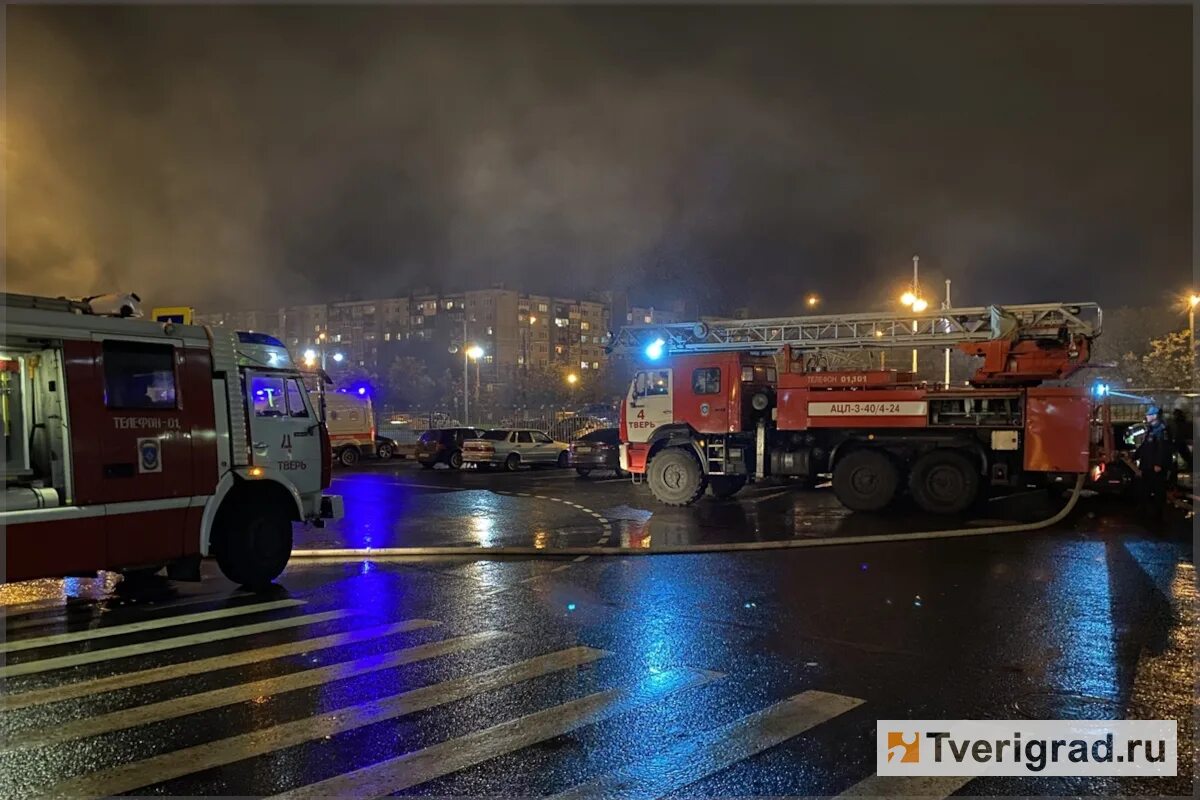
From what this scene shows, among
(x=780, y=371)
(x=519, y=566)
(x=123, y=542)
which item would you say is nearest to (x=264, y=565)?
(x=123, y=542)

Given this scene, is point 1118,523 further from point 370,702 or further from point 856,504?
point 370,702

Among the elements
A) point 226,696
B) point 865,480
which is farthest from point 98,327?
point 865,480

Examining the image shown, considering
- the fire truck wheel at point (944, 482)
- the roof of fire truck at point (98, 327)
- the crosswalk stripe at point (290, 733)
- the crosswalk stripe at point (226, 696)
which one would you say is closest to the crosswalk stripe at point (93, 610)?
the roof of fire truck at point (98, 327)

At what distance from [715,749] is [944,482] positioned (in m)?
11.3

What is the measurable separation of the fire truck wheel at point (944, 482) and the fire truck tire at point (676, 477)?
4.05 m

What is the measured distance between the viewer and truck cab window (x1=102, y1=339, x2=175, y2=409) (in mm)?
7422

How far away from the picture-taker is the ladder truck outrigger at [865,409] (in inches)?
535

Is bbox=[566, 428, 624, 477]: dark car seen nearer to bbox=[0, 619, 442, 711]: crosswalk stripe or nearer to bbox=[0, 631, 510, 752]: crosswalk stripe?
bbox=[0, 619, 442, 711]: crosswalk stripe

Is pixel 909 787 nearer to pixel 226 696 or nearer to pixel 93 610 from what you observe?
pixel 226 696

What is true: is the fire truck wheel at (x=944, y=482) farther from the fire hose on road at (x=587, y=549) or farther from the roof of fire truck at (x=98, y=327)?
the roof of fire truck at (x=98, y=327)

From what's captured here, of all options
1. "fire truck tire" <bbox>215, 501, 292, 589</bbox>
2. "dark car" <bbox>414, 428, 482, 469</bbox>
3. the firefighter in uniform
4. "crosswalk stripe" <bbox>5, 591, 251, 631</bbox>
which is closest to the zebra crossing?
"crosswalk stripe" <bbox>5, 591, 251, 631</bbox>

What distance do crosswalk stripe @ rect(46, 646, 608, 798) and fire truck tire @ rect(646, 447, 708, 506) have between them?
10.0m

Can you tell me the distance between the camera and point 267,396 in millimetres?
9148

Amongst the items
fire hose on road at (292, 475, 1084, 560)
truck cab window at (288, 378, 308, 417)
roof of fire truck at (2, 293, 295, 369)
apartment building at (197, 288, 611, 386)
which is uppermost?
apartment building at (197, 288, 611, 386)
